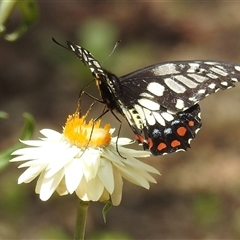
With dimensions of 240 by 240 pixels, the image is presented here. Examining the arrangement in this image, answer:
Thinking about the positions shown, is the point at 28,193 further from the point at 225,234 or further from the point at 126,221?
the point at 225,234

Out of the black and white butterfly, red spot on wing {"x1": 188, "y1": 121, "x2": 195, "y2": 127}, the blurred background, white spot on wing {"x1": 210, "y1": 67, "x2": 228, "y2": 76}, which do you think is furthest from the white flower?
the blurred background

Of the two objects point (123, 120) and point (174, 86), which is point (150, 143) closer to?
point (174, 86)

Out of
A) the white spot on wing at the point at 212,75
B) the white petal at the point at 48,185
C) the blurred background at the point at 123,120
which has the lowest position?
the white petal at the point at 48,185

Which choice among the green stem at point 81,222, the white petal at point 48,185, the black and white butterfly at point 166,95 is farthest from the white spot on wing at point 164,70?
the green stem at point 81,222

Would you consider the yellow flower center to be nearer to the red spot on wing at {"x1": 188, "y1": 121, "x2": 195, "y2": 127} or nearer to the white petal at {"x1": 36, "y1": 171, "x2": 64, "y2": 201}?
the white petal at {"x1": 36, "y1": 171, "x2": 64, "y2": 201}

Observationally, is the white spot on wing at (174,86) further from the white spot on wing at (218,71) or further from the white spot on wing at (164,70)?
the white spot on wing at (218,71)

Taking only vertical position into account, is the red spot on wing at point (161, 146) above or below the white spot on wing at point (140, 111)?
below
